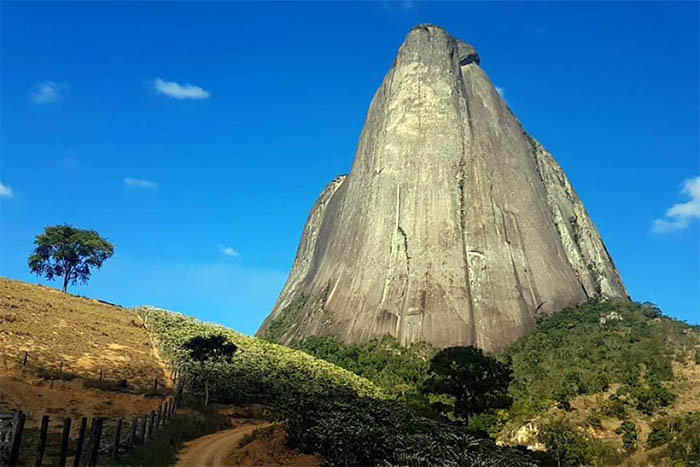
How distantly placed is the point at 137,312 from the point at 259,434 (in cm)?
4095

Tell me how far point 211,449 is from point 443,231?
1917 inches

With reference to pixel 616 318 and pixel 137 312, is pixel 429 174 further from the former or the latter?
pixel 137 312

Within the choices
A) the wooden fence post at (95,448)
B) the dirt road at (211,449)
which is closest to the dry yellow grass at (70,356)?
the dirt road at (211,449)

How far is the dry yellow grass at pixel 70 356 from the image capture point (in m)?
28.8

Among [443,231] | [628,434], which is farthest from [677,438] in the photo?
[443,231]

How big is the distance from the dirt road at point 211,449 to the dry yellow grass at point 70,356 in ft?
19.4

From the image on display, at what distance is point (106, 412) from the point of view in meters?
27.9

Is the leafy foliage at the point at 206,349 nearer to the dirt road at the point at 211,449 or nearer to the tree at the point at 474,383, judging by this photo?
the dirt road at the point at 211,449

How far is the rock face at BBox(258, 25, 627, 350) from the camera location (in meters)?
63.3

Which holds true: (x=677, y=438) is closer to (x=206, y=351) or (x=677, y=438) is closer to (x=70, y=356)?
(x=206, y=351)

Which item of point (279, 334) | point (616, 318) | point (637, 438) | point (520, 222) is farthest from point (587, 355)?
point (279, 334)

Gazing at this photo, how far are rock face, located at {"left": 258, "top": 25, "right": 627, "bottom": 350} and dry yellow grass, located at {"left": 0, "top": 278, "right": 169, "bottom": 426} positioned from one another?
2433 centimetres

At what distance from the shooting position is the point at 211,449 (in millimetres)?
21703

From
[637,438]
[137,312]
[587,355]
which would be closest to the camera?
[637,438]
